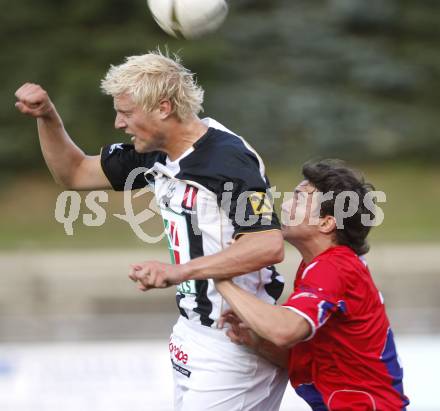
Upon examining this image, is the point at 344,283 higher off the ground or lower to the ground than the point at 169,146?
lower

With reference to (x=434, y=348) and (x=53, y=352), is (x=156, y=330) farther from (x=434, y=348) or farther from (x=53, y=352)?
(x=434, y=348)

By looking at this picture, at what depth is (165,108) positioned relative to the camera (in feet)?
13.6

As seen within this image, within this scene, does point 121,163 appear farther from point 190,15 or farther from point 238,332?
point 238,332

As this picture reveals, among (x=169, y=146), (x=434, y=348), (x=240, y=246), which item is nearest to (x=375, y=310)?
(x=240, y=246)

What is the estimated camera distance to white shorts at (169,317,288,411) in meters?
4.33

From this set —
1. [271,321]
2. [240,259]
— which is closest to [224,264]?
[240,259]

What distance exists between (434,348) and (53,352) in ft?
11.0

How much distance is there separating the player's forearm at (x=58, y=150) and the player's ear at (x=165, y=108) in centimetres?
63

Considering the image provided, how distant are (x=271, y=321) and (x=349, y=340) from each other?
405 mm

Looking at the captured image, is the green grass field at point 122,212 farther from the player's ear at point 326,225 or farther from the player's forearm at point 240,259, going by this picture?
the player's forearm at point 240,259

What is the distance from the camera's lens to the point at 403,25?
1809cm

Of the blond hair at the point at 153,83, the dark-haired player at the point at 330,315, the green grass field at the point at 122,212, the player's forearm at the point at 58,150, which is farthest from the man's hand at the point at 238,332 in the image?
the green grass field at the point at 122,212

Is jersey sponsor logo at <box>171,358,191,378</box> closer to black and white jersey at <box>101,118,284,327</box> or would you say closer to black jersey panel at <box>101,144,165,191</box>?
black and white jersey at <box>101,118,284,327</box>

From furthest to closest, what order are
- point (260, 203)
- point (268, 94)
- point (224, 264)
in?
point (268, 94), point (260, 203), point (224, 264)
